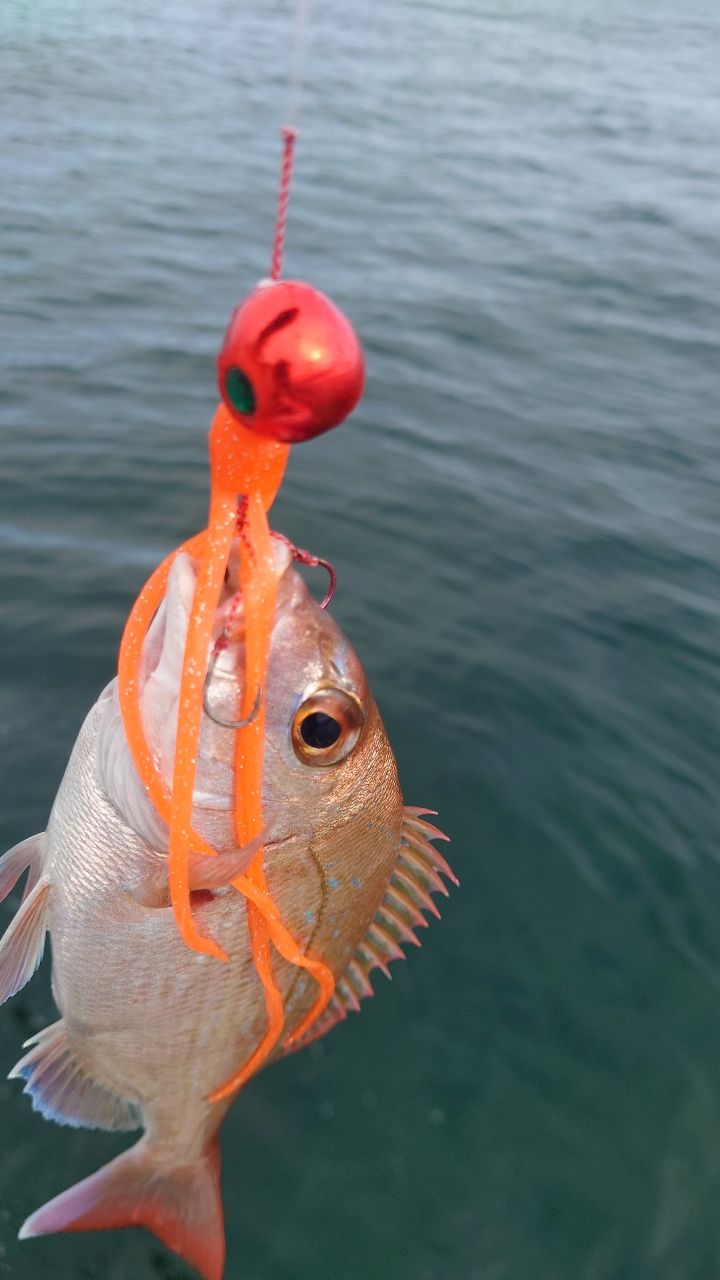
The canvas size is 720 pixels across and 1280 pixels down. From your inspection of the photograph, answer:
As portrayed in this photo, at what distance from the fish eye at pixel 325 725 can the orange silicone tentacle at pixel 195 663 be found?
0.26m

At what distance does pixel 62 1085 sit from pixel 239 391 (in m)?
2.02

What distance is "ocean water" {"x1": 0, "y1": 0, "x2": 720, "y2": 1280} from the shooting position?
3.30 metres

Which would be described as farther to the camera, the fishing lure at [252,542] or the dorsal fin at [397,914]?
the dorsal fin at [397,914]

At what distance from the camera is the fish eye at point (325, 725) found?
2.07 meters

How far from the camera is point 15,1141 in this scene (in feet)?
10.5

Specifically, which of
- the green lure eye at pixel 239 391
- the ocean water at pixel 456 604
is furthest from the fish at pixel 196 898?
the ocean water at pixel 456 604

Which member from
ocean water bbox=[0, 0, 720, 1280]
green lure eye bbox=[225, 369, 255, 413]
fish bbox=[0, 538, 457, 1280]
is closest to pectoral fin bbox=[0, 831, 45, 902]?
fish bbox=[0, 538, 457, 1280]

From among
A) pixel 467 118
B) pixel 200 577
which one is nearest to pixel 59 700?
pixel 200 577

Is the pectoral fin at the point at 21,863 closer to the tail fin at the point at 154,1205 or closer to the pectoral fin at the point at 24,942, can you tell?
the pectoral fin at the point at 24,942

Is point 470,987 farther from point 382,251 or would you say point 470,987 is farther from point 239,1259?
point 382,251

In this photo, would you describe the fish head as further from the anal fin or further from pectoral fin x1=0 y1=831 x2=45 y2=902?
the anal fin

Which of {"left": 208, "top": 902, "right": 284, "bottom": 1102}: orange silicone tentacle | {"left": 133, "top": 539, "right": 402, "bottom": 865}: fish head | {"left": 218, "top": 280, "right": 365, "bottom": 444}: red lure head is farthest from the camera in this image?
{"left": 208, "top": 902, "right": 284, "bottom": 1102}: orange silicone tentacle

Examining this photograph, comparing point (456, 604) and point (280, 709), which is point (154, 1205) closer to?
point (280, 709)

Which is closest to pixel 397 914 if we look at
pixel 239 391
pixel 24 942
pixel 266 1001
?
pixel 266 1001
